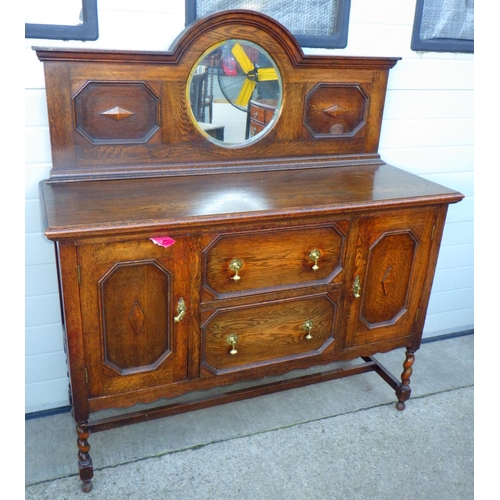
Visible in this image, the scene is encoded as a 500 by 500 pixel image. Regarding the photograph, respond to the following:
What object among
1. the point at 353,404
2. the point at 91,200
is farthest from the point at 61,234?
the point at 353,404

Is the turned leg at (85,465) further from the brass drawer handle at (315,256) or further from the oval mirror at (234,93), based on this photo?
the oval mirror at (234,93)

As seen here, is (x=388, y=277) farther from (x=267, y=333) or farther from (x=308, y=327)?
(x=267, y=333)

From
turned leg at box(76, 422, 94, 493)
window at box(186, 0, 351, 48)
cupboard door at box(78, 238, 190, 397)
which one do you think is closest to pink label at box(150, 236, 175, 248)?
cupboard door at box(78, 238, 190, 397)

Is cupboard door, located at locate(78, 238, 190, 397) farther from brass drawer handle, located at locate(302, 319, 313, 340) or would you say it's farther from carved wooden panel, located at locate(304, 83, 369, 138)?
carved wooden panel, located at locate(304, 83, 369, 138)

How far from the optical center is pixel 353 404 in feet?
8.34

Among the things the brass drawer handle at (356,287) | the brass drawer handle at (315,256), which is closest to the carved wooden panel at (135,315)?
the brass drawer handle at (315,256)

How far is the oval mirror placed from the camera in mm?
2025

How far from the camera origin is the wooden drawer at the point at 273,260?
1.76 m

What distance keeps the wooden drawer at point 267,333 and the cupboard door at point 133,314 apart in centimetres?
Answer: 12

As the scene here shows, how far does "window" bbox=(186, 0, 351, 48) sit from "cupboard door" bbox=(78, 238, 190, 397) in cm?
111

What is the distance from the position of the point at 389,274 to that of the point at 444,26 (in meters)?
1.26

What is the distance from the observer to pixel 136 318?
175cm
